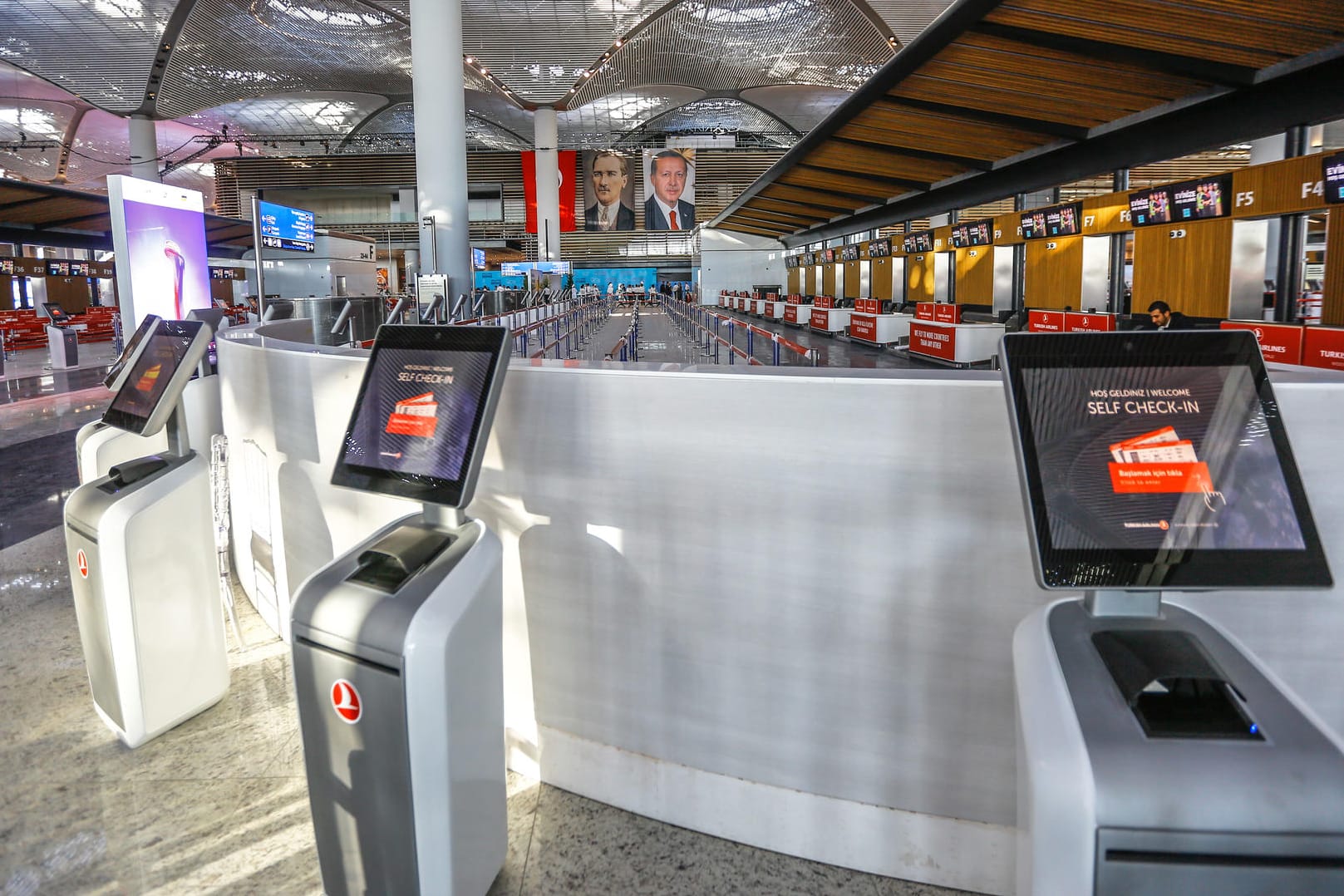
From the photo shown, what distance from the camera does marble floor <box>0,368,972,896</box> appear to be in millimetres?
2156

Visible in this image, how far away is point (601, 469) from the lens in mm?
2344

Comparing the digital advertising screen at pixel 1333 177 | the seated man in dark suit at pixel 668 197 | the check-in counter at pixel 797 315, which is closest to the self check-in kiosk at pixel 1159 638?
the digital advertising screen at pixel 1333 177

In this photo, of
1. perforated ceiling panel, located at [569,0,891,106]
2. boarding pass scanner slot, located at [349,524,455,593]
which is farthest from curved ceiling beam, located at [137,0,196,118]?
boarding pass scanner slot, located at [349,524,455,593]

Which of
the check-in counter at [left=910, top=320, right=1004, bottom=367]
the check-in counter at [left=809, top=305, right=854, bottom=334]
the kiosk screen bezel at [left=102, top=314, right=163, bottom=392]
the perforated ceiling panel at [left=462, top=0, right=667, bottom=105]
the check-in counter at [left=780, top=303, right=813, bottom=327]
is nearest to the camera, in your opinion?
the kiosk screen bezel at [left=102, top=314, right=163, bottom=392]

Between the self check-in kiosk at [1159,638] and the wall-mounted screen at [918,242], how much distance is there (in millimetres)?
18313

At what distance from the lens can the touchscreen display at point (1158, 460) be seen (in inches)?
46.6

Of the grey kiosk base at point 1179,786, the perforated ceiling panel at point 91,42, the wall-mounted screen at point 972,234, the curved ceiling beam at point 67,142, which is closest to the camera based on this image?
the grey kiosk base at point 1179,786

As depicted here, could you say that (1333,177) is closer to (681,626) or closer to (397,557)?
(681,626)

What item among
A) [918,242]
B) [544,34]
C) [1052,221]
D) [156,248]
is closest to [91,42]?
[544,34]

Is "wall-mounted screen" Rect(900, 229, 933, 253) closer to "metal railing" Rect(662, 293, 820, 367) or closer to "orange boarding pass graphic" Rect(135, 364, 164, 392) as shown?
"metal railing" Rect(662, 293, 820, 367)

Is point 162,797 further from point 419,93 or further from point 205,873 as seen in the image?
point 419,93

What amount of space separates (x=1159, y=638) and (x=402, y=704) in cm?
133

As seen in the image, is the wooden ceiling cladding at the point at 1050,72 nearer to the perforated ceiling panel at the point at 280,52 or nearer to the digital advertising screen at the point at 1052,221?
the digital advertising screen at the point at 1052,221

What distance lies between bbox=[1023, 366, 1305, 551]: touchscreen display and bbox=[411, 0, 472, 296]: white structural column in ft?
38.3
